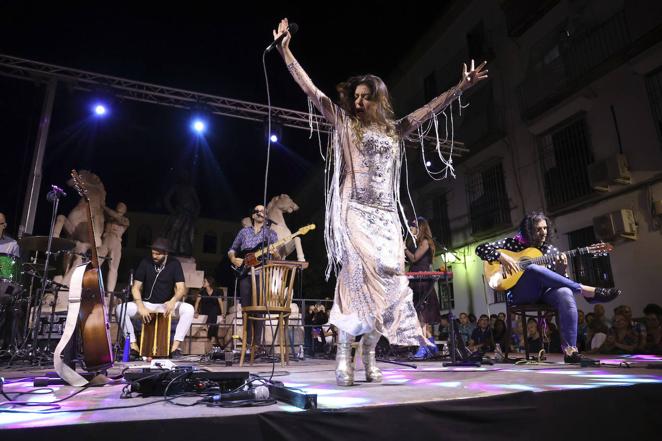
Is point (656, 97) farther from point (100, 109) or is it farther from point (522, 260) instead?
point (100, 109)

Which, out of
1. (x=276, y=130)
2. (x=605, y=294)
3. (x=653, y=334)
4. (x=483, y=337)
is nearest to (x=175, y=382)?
(x=605, y=294)

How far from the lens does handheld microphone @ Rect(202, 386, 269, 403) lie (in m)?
1.61

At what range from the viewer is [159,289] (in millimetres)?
5918

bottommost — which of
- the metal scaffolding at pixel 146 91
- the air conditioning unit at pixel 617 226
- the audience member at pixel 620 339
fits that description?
the audience member at pixel 620 339

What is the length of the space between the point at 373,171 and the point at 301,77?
0.72 meters

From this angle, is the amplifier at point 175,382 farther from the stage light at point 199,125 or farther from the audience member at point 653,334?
the stage light at point 199,125

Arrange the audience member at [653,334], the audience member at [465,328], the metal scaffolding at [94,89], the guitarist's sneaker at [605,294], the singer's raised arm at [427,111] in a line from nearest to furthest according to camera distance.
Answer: the singer's raised arm at [427,111]
the guitarist's sneaker at [605,294]
the audience member at [653,334]
the metal scaffolding at [94,89]
the audience member at [465,328]

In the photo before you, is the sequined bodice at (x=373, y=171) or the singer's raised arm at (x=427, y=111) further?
the singer's raised arm at (x=427, y=111)

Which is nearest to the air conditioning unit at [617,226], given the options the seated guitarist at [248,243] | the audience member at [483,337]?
the audience member at [483,337]

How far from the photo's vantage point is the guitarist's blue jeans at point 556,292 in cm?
388

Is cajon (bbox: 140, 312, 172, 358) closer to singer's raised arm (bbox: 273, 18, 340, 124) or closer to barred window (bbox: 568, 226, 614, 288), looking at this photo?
singer's raised arm (bbox: 273, 18, 340, 124)

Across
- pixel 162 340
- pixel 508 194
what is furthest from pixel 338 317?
pixel 508 194

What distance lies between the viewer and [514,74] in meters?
14.0

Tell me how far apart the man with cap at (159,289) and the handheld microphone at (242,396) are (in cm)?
452
